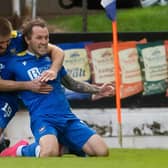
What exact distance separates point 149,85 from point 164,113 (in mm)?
450

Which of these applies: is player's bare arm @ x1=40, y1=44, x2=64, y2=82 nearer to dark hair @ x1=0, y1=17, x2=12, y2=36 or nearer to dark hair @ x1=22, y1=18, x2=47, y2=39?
dark hair @ x1=22, y1=18, x2=47, y2=39

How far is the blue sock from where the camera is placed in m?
8.65

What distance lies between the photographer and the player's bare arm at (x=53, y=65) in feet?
28.1

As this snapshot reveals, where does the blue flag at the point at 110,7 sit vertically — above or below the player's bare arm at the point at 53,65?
above

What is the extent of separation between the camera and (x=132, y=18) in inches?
651

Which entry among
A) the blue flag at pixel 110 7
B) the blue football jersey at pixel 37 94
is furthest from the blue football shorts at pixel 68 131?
the blue flag at pixel 110 7

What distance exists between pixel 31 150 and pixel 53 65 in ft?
2.89

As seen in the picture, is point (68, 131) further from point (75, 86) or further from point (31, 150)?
point (75, 86)

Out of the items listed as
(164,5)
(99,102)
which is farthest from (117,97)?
(164,5)

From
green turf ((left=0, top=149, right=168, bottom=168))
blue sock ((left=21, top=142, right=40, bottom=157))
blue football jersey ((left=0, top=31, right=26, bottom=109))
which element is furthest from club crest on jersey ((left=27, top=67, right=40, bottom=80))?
green turf ((left=0, top=149, right=168, bottom=168))

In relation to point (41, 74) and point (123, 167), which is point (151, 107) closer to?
point (41, 74)

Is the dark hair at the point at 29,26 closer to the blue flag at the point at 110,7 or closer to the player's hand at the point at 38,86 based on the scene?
the player's hand at the point at 38,86

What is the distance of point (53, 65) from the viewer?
8.78 metres

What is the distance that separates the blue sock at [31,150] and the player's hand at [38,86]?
55 centimetres
